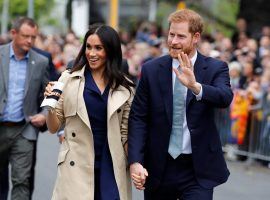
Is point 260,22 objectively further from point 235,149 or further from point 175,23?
point 175,23

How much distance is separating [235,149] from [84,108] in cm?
801

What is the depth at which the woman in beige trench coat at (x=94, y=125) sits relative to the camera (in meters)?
5.86

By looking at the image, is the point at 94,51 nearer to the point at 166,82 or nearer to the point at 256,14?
the point at 166,82

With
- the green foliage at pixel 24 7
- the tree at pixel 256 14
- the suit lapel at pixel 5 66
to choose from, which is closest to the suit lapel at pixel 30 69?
the suit lapel at pixel 5 66

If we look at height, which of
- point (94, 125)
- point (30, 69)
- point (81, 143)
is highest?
point (30, 69)

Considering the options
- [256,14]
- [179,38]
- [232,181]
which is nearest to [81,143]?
→ [179,38]

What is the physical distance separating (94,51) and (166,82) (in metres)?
0.55

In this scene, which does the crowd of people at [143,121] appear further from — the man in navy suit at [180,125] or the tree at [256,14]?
Answer: the tree at [256,14]

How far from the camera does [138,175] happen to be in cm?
569

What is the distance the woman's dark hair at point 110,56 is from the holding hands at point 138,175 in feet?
1.96

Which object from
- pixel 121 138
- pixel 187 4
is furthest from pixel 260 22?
pixel 121 138

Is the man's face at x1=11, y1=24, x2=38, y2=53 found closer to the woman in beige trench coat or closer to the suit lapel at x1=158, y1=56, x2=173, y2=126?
the woman in beige trench coat

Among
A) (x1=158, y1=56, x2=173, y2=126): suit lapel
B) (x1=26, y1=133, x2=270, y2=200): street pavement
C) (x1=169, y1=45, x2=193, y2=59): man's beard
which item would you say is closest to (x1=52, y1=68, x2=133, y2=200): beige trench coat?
(x1=158, y1=56, x2=173, y2=126): suit lapel

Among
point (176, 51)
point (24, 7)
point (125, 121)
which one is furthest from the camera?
point (24, 7)
